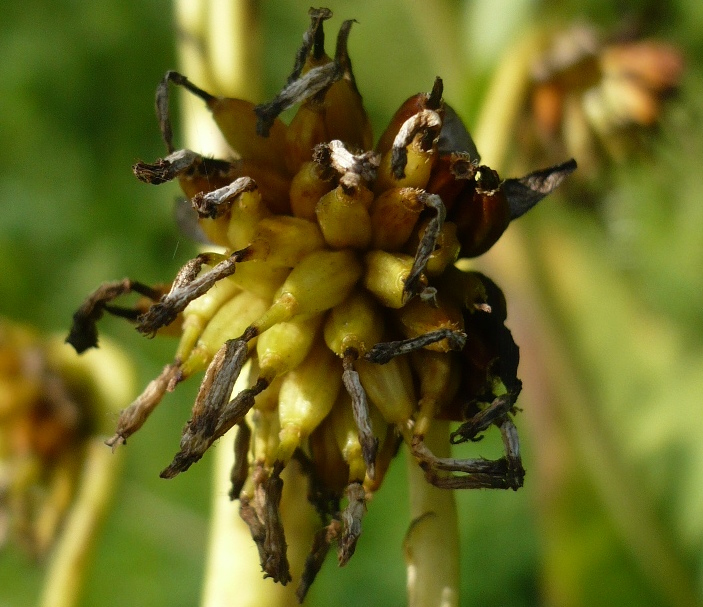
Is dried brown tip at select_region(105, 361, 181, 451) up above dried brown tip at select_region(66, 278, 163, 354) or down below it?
below

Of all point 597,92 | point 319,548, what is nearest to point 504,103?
point 597,92

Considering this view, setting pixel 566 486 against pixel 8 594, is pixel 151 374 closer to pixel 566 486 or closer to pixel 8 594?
pixel 8 594

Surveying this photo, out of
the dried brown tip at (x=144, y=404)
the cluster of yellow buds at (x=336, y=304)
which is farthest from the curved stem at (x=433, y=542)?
the dried brown tip at (x=144, y=404)

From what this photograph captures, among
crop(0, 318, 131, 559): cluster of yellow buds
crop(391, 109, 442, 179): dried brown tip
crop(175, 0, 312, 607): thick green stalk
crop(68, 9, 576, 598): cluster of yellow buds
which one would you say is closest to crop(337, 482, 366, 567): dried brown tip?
crop(68, 9, 576, 598): cluster of yellow buds

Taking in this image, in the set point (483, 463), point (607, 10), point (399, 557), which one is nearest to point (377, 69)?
point (607, 10)

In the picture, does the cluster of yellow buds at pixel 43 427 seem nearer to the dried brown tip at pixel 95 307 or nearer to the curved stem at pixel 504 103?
the dried brown tip at pixel 95 307

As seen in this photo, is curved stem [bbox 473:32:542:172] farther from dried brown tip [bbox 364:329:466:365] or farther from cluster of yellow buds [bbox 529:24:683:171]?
dried brown tip [bbox 364:329:466:365]

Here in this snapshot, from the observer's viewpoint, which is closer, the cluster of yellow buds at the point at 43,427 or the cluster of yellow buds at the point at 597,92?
the cluster of yellow buds at the point at 43,427
